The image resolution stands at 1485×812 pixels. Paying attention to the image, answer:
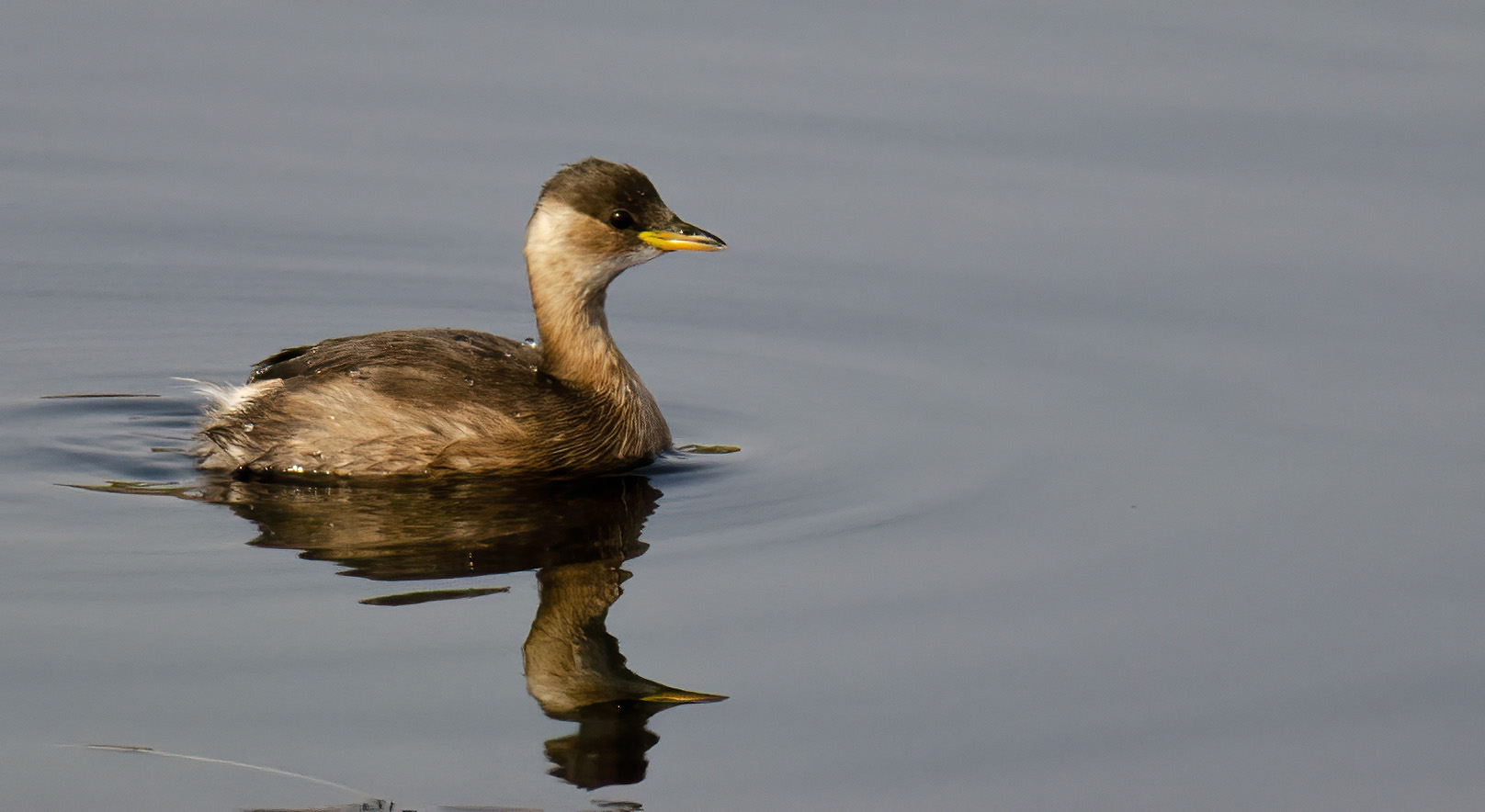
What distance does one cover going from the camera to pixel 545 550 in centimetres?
771

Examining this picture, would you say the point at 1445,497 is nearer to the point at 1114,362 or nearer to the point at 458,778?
the point at 1114,362

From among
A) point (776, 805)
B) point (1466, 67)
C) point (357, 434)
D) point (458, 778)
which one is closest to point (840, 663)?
point (776, 805)

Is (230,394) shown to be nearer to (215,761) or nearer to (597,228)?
(597,228)

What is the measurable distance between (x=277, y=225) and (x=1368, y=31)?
22.6 feet

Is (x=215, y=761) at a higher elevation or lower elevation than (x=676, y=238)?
lower

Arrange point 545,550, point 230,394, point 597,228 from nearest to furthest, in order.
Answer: point 545,550
point 597,228
point 230,394

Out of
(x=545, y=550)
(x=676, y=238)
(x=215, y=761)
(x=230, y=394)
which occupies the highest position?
(x=676, y=238)

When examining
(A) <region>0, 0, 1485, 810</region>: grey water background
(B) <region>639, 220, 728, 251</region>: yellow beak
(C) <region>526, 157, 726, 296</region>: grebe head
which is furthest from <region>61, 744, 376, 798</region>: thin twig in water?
(B) <region>639, 220, 728, 251</region>: yellow beak

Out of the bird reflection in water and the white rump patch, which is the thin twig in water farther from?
the white rump patch

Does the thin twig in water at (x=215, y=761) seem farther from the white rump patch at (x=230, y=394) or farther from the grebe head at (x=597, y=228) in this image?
the grebe head at (x=597, y=228)

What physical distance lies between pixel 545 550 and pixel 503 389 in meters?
1.29

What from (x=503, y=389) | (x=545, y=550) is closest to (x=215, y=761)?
(x=545, y=550)

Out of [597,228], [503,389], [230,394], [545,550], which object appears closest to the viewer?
[545,550]

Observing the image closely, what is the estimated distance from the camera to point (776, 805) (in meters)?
5.73
